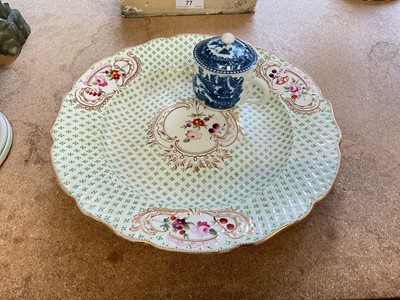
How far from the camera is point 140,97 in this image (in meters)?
0.68

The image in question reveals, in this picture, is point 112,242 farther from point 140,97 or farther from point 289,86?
point 289,86

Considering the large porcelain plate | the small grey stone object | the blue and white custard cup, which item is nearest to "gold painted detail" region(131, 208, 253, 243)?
the large porcelain plate

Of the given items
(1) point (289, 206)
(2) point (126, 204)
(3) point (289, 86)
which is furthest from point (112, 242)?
(3) point (289, 86)

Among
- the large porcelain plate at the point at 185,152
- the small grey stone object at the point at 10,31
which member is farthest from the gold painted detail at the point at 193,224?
the small grey stone object at the point at 10,31

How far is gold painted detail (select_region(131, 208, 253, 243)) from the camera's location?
1.52 ft

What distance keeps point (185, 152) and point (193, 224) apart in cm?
15

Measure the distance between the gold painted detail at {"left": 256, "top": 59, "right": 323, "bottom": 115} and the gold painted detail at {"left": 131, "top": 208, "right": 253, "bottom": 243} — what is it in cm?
23

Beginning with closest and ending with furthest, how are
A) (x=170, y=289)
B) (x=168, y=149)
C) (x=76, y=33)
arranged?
1. (x=170, y=289)
2. (x=168, y=149)
3. (x=76, y=33)

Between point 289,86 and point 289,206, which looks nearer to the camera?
point 289,206

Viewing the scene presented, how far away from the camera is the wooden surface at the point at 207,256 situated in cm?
50

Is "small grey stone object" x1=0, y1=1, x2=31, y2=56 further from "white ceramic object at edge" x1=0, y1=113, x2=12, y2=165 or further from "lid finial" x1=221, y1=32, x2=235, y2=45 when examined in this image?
"lid finial" x1=221, y1=32, x2=235, y2=45

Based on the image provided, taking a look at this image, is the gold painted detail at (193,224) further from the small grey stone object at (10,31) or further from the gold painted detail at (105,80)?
the small grey stone object at (10,31)

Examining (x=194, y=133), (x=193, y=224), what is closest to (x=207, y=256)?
(x=193, y=224)

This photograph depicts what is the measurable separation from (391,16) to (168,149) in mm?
699
